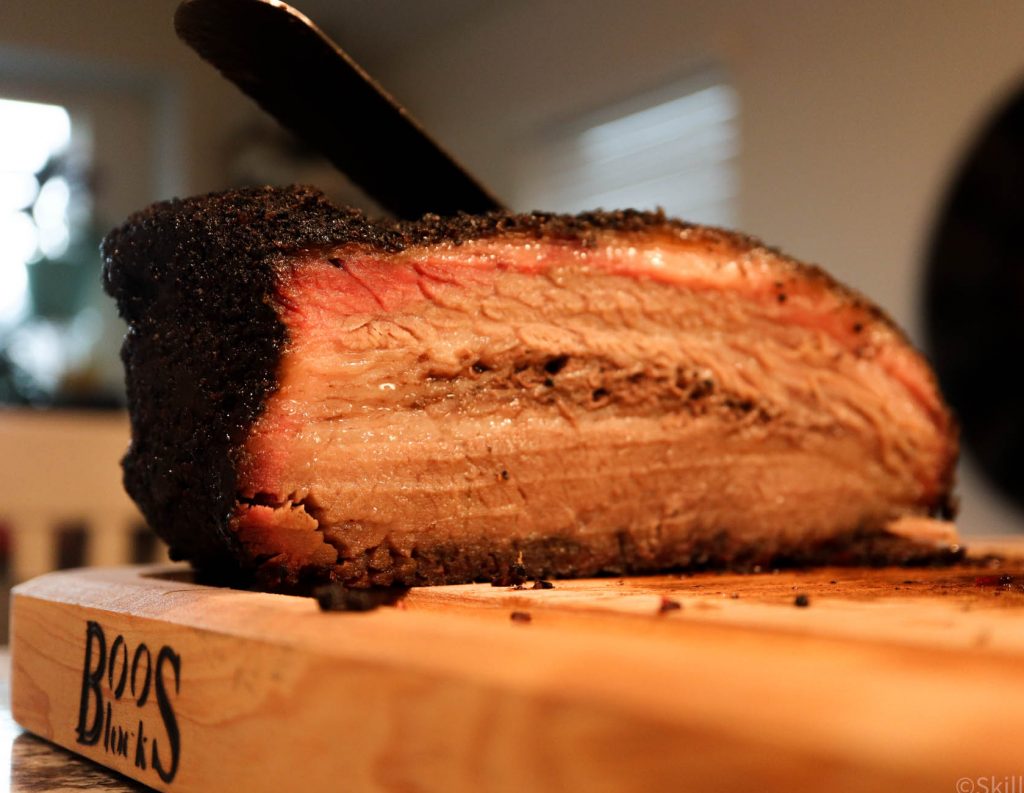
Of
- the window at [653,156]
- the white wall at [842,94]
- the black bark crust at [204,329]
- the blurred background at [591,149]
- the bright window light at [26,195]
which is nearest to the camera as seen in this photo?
the black bark crust at [204,329]

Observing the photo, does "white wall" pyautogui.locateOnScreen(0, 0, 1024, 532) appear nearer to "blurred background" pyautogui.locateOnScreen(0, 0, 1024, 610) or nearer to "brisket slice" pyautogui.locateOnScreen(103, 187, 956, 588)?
"blurred background" pyautogui.locateOnScreen(0, 0, 1024, 610)

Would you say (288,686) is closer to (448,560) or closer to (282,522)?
(282,522)

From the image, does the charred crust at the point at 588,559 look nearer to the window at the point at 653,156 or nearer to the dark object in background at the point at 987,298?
the dark object in background at the point at 987,298

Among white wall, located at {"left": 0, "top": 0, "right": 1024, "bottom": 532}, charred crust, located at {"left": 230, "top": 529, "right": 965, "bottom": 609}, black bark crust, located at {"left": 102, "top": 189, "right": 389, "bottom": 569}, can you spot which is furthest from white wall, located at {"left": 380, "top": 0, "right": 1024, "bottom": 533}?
black bark crust, located at {"left": 102, "top": 189, "right": 389, "bottom": 569}

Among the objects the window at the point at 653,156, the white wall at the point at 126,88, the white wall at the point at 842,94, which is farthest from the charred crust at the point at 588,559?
the white wall at the point at 126,88

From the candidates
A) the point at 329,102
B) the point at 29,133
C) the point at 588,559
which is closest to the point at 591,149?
the point at 29,133

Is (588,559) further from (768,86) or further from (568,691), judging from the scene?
(768,86)
